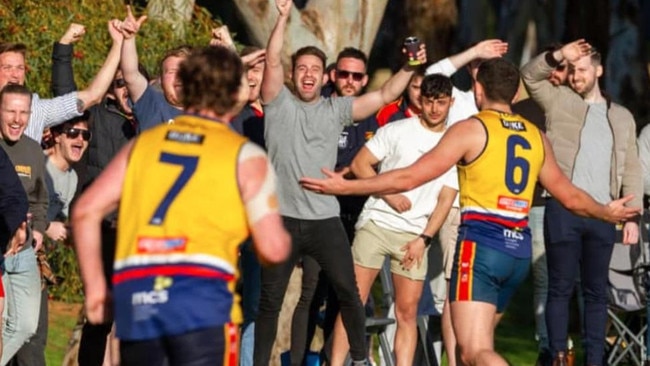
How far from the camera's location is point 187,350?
27.8 feet

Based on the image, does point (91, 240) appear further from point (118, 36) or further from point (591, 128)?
point (591, 128)

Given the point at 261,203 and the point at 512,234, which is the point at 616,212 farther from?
the point at 261,203

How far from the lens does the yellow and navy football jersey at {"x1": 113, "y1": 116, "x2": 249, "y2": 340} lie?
8.42m

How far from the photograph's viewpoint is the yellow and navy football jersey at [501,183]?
1125 cm

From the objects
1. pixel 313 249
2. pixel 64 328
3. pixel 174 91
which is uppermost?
pixel 174 91

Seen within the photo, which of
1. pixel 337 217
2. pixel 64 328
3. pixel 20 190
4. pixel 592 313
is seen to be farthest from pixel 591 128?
pixel 64 328

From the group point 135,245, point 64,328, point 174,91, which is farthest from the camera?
point 64,328

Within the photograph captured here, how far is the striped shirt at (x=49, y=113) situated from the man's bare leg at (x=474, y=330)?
3.13 metres

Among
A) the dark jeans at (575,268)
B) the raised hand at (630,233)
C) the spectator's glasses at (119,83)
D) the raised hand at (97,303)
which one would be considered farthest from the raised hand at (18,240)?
the raised hand at (630,233)

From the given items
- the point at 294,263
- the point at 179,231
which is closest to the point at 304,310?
the point at 294,263

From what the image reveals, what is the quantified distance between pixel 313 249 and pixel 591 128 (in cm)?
262

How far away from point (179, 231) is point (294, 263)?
4.68m

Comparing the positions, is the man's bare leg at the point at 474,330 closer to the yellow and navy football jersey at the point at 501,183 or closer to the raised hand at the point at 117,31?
the yellow and navy football jersey at the point at 501,183

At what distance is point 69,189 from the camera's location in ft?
43.4
